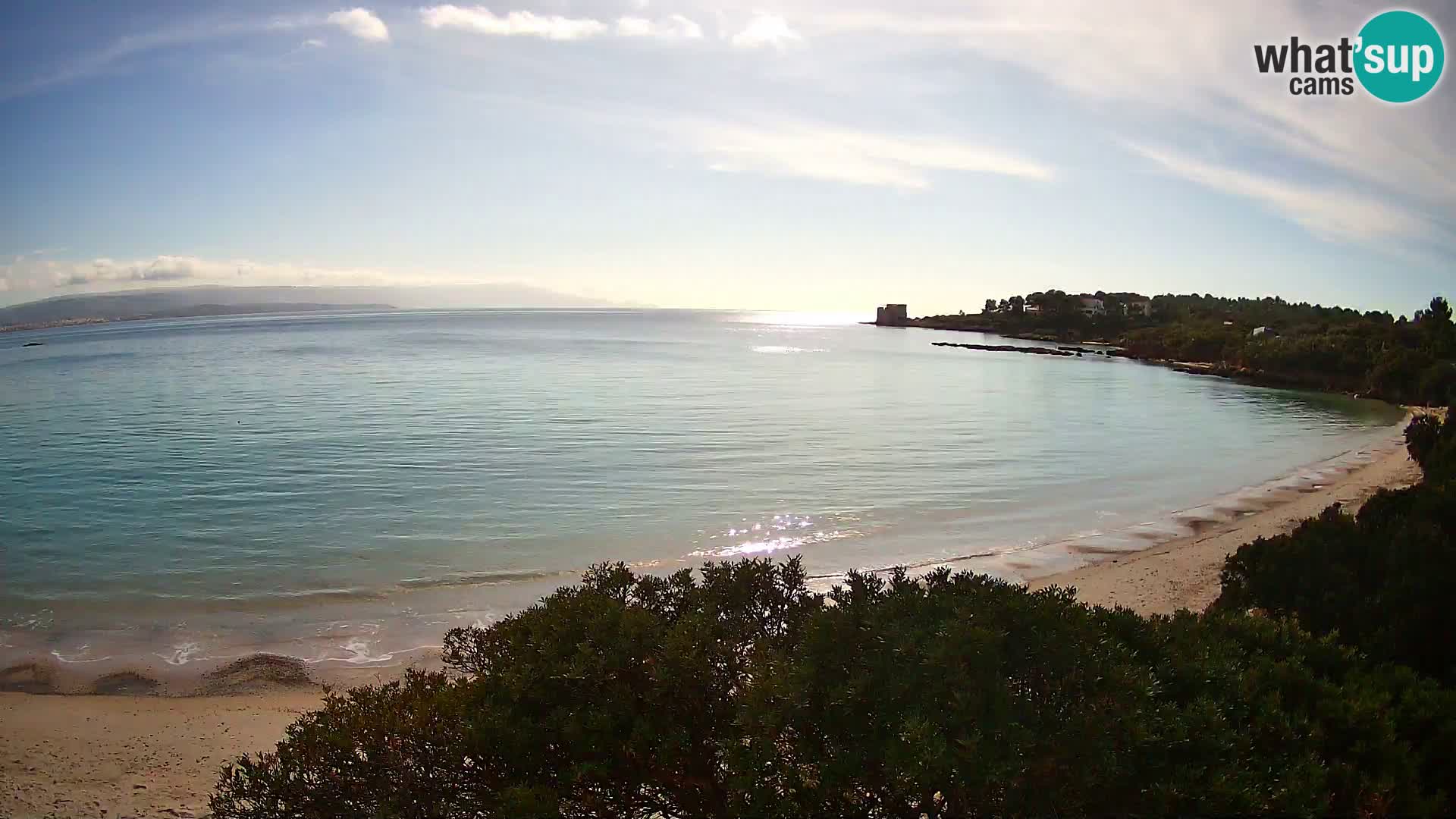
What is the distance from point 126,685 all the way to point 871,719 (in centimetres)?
979

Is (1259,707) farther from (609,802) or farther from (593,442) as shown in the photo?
(593,442)

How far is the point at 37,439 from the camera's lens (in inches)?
1109

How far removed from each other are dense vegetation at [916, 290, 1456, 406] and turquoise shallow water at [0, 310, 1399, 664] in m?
3.46

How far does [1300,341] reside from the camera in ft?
189

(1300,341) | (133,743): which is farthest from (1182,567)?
(1300,341)

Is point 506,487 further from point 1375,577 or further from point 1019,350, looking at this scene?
point 1019,350

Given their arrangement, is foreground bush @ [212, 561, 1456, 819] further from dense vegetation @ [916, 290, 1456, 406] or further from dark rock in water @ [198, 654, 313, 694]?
dense vegetation @ [916, 290, 1456, 406]

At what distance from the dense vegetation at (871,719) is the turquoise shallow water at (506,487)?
6.79 meters

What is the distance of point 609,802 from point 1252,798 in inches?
118

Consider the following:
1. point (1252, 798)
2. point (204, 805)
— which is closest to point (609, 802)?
point (1252, 798)

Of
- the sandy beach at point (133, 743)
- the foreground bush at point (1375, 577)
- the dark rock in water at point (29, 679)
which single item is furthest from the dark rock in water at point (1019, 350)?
the dark rock in water at point (29, 679)

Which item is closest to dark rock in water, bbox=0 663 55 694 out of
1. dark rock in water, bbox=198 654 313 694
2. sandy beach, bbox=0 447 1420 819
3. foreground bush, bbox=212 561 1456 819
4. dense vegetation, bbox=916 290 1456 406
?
sandy beach, bbox=0 447 1420 819

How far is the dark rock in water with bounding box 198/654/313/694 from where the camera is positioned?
368 inches

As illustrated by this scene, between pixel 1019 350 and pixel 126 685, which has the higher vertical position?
pixel 1019 350
